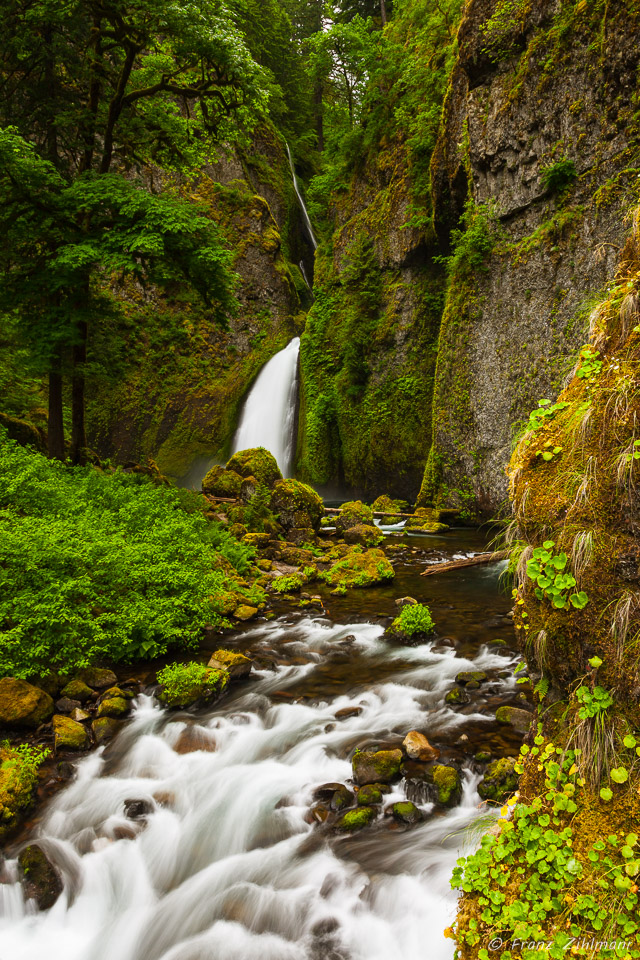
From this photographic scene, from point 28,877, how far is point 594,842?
11.7 feet

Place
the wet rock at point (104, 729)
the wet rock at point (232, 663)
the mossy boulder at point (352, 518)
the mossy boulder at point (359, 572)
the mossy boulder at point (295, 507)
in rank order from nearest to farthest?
the wet rock at point (104, 729)
the wet rock at point (232, 663)
the mossy boulder at point (359, 572)
the mossy boulder at point (295, 507)
the mossy boulder at point (352, 518)

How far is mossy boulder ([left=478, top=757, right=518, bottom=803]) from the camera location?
3661 mm

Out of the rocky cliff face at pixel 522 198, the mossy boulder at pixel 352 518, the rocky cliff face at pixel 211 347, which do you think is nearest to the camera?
the rocky cliff face at pixel 522 198

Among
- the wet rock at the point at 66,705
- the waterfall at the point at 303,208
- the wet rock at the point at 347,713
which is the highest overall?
the waterfall at the point at 303,208

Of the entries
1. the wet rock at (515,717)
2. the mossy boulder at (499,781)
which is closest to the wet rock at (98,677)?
the mossy boulder at (499,781)

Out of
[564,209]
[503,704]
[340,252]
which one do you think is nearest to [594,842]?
[503,704]

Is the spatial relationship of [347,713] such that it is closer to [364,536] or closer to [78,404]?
[364,536]

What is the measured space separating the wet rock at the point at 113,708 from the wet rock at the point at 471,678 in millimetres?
3512

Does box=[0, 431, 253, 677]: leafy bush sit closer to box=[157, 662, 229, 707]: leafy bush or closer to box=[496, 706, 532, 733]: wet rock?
box=[157, 662, 229, 707]: leafy bush

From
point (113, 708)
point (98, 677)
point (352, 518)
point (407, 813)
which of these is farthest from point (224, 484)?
point (407, 813)

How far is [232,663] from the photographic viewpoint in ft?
19.5

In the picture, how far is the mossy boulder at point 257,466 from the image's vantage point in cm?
1410

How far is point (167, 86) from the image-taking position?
10.3 meters

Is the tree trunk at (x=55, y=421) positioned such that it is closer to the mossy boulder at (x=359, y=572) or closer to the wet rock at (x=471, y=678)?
the mossy boulder at (x=359, y=572)
